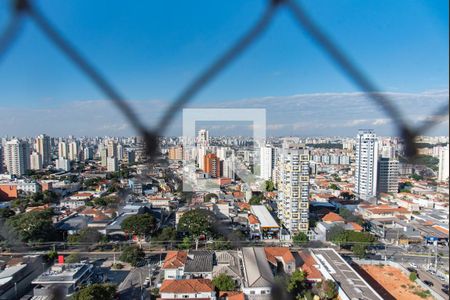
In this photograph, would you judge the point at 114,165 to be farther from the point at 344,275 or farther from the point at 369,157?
the point at 344,275

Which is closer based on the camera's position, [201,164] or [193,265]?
[201,164]

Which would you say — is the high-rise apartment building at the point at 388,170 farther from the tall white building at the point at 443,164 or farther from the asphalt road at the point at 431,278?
the asphalt road at the point at 431,278

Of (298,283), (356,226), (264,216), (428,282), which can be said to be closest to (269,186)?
(264,216)

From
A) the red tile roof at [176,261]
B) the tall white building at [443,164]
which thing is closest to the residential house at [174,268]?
the red tile roof at [176,261]

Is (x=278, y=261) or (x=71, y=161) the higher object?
(x=71, y=161)

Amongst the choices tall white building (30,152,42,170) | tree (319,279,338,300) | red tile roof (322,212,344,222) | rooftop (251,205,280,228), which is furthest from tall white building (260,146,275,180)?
tall white building (30,152,42,170)

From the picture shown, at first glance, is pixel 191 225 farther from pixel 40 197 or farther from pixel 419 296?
pixel 40 197

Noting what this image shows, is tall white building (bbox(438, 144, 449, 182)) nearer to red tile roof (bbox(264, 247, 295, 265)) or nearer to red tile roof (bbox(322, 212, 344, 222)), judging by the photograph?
red tile roof (bbox(264, 247, 295, 265))

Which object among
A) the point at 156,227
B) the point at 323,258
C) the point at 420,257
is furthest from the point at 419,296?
the point at 156,227
